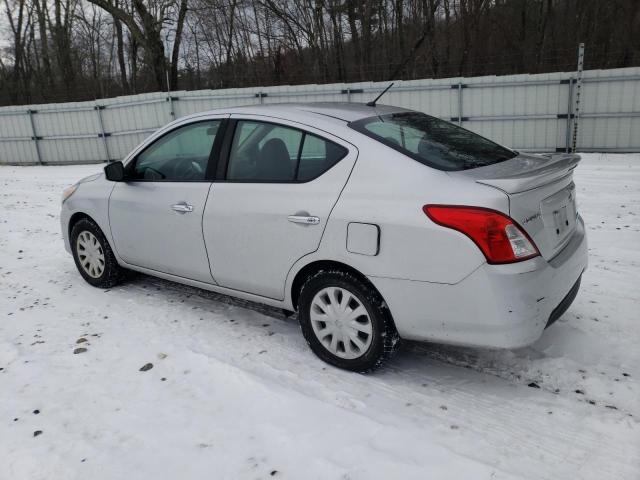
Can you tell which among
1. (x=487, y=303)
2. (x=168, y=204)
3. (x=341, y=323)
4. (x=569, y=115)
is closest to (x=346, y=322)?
(x=341, y=323)

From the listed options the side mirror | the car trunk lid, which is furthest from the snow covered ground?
the side mirror

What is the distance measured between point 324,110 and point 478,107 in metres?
9.78

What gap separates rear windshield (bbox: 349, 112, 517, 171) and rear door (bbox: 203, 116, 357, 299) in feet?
0.92

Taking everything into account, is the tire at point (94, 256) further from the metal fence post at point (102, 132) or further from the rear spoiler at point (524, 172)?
the metal fence post at point (102, 132)

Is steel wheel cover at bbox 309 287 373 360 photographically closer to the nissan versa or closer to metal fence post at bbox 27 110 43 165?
the nissan versa

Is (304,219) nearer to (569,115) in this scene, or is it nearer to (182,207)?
(182,207)

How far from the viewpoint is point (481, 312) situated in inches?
104

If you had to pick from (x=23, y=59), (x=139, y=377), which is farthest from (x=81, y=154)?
(x=23, y=59)

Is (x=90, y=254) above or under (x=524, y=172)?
under

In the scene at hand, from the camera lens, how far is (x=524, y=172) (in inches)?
115

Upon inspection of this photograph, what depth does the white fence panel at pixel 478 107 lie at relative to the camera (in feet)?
37.3

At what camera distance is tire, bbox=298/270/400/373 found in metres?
2.98

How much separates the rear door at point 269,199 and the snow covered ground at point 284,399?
556 mm

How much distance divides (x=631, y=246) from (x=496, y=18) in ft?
55.2
